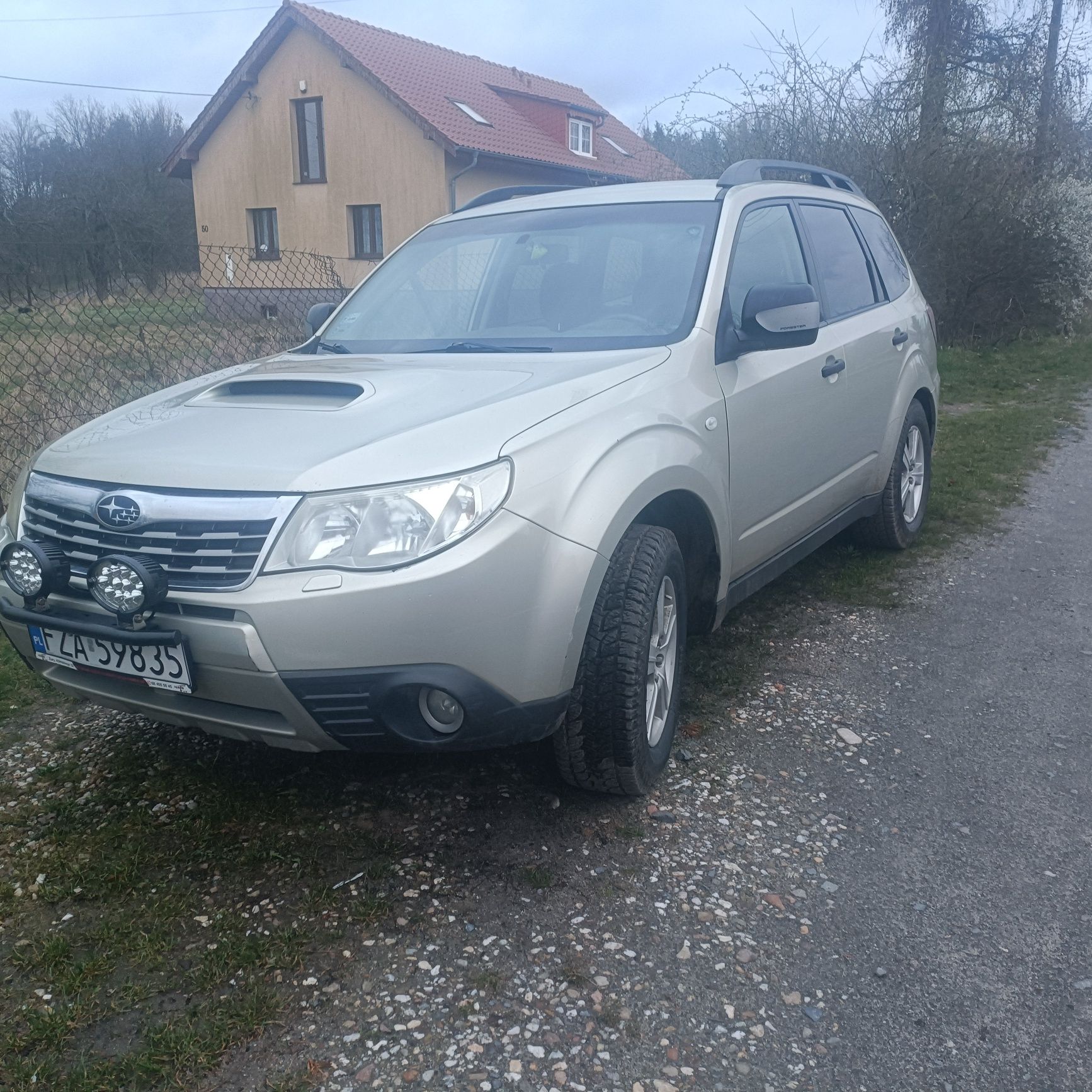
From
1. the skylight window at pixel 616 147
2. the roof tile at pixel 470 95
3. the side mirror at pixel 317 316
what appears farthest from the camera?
the skylight window at pixel 616 147

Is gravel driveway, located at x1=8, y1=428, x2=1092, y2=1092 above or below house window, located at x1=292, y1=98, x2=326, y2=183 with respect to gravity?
below

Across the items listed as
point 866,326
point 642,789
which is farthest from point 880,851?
point 866,326

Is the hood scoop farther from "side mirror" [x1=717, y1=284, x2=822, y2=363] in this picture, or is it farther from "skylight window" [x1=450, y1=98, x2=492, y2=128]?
"skylight window" [x1=450, y1=98, x2=492, y2=128]

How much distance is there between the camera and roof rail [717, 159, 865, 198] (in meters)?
4.06

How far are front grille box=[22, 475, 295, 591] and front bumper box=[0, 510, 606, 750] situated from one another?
60 mm

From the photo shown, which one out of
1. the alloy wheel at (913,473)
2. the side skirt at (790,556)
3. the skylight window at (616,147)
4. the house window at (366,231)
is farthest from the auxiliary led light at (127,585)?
the skylight window at (616,147)

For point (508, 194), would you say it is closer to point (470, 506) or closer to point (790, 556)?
point (790, 556)

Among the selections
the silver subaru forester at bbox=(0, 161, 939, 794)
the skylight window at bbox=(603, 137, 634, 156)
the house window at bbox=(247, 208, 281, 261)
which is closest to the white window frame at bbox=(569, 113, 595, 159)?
the skylight window at bbox=(603, 137, 634, 156)

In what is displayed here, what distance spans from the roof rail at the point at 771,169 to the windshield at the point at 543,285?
0.34 m

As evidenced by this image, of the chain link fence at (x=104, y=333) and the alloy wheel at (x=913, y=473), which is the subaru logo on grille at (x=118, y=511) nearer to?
the alloy wheel at (x=913, y=473)

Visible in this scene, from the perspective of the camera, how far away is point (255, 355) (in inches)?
323

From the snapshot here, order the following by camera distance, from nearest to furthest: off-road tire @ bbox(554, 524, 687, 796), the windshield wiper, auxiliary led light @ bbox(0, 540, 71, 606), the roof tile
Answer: auxiliary led light @ bbox(0, 540, 71, 606)
off-road tire @ bbox(554, 524, 687, 796)
the windshield wiper
the roof tile

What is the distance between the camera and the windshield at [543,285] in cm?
348

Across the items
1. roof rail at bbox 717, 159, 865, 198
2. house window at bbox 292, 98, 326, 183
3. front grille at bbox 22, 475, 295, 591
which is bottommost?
front grille at bbox 22, 475, 295, 591
